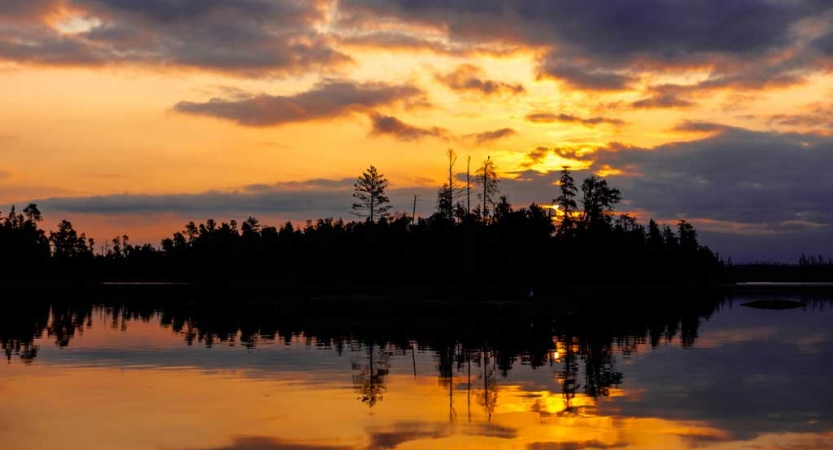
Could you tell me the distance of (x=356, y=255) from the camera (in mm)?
153250

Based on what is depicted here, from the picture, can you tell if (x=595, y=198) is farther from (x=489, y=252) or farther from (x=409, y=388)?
(x=409, y=388)

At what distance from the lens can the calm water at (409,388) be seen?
21.4 metres

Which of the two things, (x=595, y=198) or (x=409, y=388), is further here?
(x=595, y=198)

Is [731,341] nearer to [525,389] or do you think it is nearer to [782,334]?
[782,334]

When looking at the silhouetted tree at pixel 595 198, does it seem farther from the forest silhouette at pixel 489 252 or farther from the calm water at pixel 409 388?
the calm water at pixel 409 388


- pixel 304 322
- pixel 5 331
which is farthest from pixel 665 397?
pixel 5 331

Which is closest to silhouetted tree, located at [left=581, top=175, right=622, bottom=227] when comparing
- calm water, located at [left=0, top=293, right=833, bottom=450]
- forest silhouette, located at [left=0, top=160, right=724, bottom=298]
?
forest silhouette, located at [left=0, top=160, right=724, bottom=298]

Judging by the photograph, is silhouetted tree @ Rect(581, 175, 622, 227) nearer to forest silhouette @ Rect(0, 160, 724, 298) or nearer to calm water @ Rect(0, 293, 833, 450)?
forest silhouette @ Rect(0, 160, 724, 298)

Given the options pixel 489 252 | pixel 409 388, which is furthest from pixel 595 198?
pixel 409 388

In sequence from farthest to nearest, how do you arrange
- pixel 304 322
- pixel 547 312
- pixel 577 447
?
1. pixel 547 312
2. pixel 304 322
3. pixel 577 447

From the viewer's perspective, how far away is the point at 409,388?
98.8 ft

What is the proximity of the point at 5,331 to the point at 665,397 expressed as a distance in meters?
42.6

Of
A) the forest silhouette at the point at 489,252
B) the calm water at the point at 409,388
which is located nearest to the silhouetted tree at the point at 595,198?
the forest silhouette at the point at 489,252

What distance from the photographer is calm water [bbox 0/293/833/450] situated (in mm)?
21359
